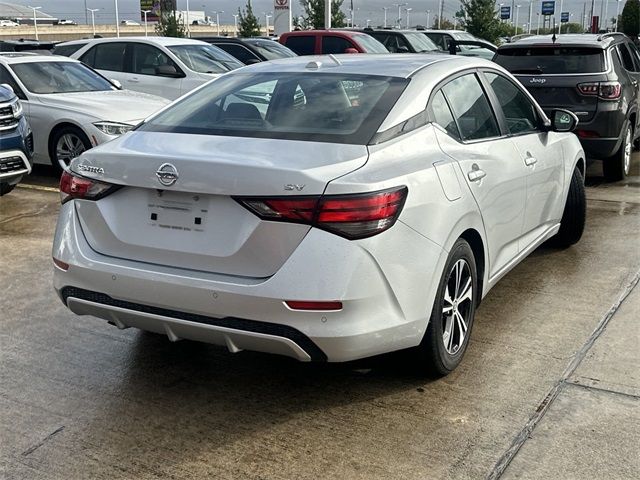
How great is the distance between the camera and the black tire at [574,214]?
Answer: 20.1ft

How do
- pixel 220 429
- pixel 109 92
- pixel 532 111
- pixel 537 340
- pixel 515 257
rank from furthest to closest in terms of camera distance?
pixel 109 92
pixel 532 111
pixel 515 257
pixel 537 340
pixel 220 429

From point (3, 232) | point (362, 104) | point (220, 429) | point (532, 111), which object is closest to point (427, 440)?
point (220, 429)

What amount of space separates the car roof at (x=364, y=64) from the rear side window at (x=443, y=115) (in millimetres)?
197

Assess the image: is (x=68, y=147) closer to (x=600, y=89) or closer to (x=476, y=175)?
(x=600, y=89)

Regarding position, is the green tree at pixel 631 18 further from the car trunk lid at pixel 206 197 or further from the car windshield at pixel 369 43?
the car trunk lid at pixel 206 197

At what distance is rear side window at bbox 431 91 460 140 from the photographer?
163 inches

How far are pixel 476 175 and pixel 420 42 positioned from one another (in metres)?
15.8

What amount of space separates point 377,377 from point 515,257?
1389 millimetres

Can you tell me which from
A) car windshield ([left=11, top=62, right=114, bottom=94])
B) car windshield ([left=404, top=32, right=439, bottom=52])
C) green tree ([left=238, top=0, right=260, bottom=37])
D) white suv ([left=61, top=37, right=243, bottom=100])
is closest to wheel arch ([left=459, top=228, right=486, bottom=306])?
car windshield ([left=11, top=62, right=114, bottom=94])

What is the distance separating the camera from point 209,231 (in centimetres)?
337

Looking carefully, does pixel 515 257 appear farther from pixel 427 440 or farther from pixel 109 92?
pixel 109 92

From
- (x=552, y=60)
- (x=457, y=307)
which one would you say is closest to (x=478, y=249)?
(x=457, y=307)

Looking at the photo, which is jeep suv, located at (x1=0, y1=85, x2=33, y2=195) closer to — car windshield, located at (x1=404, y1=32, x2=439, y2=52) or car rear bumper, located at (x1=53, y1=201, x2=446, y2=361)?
car rear bumper, located at (x1=53, y1=201, x2=446, y2=361)

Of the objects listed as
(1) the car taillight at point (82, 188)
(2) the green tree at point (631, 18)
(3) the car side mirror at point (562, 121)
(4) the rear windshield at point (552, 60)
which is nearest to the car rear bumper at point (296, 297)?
(1) the car taillight at point (82, 188)
